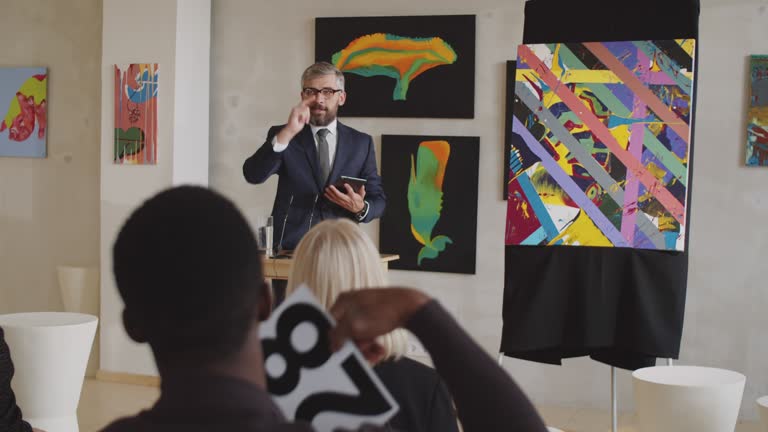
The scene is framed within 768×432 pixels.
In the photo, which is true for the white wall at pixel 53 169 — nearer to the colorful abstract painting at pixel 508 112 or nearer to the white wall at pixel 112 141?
the white wall at pixel 112 141

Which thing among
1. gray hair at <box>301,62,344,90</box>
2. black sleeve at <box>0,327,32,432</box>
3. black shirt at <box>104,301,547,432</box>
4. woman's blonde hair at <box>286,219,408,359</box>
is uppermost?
gray hair at <box>301,62,344,90</box>

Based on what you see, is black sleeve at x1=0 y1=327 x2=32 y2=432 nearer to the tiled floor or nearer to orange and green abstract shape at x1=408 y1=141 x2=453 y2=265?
the tiled floor

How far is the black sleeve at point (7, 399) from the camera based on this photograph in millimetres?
2186

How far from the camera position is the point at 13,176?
19.6ft

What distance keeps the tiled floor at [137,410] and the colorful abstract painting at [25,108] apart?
5.70 feet

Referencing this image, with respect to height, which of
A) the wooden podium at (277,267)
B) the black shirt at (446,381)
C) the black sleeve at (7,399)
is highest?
the black shirt at (446,381)

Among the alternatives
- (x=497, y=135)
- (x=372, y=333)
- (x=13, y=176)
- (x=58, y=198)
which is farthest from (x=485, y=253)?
(x=372, y=333)

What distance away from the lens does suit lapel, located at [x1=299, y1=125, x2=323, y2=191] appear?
12.6 ft

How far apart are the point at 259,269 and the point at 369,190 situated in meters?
3.05

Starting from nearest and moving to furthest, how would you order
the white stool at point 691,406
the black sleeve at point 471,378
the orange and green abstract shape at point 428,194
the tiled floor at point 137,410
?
the black sleeve at point 471,378
the white stool at point 691,406
the tiled floor at point 137,410
the orange and green abstract shape at point 428,194

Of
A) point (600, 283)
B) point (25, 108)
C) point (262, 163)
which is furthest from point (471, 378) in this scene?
point (25, 108)

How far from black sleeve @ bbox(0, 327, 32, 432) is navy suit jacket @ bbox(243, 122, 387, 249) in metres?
1.65

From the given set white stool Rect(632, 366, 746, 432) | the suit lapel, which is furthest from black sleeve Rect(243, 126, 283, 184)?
white stool Rect(632, 366, 746, 432)

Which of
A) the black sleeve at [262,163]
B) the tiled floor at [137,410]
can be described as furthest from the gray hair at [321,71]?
the tiled floor at [137,410]
